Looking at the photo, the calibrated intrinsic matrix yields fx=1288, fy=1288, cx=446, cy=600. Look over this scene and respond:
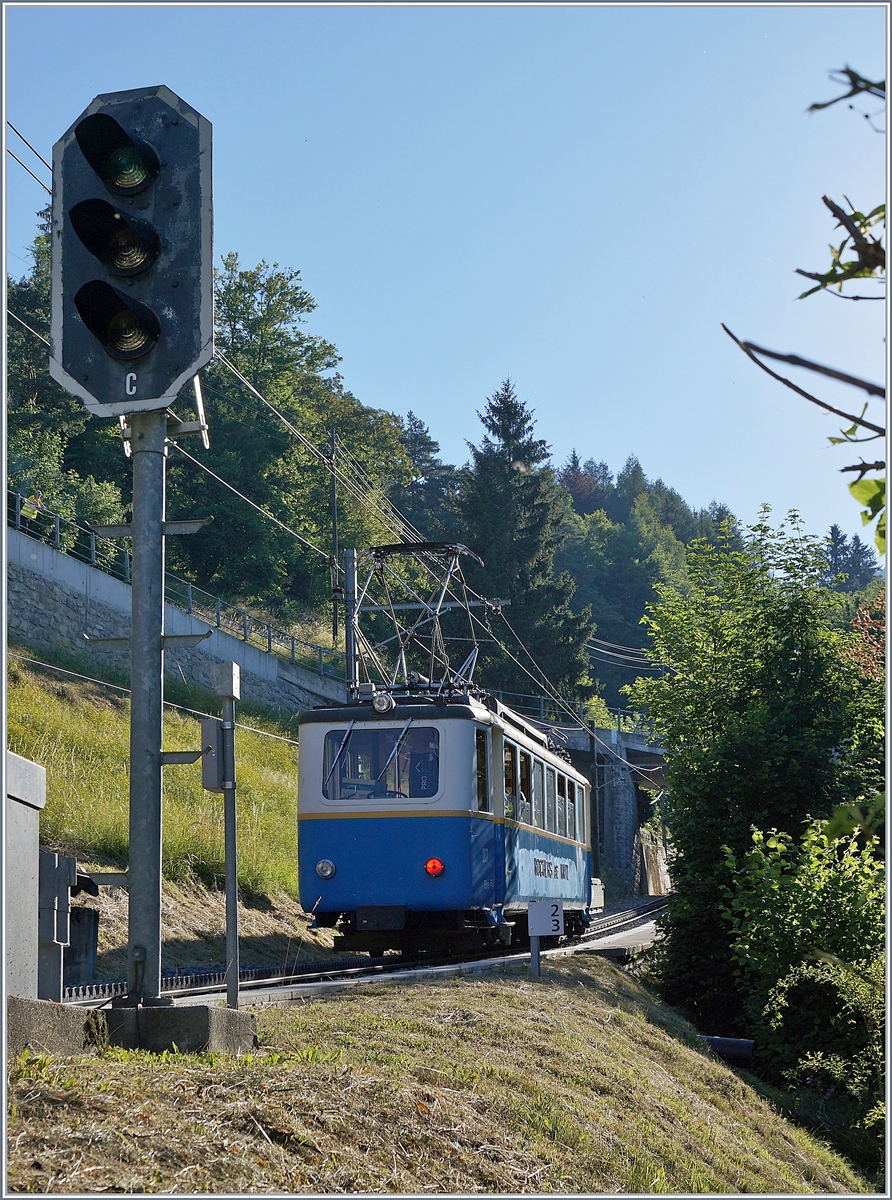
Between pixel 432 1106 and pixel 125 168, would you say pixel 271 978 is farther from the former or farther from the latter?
pixel 125 168

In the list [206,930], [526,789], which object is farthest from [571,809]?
[206,930]

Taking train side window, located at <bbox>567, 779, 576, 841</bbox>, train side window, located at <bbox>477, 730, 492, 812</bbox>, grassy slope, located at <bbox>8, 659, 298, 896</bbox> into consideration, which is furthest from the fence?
train side window, located at <bbox>567, 779, 576, 841</bbox>

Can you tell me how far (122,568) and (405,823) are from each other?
2475 cm

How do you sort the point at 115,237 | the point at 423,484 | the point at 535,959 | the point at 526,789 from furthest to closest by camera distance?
the point at 423,484
the point at 526,789
the point at 535,959
the point at 115,237

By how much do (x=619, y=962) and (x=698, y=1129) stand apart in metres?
10.5

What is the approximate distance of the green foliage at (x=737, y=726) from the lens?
19.8 m

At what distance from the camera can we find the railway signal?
5375 millimetres

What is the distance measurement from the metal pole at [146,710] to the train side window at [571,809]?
16502 millimetres

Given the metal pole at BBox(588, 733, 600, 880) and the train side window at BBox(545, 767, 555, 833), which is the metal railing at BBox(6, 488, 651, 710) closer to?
the metal pole at BBox(588, 733, 600, 880)

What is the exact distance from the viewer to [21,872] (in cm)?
559

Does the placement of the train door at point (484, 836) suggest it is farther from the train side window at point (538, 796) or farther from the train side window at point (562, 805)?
the train side window at point (562, 805)

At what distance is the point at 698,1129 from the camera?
8.59 m

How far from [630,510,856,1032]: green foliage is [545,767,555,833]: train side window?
247 cm

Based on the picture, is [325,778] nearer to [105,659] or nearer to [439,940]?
[439,940]
